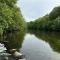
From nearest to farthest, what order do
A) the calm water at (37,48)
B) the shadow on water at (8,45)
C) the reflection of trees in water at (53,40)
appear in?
1. the shadow on water at (8,45)
2. the calm water at (37,48)
3. the reflection of trees in water at (53,40)

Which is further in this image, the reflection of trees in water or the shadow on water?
the reflection of trees in water

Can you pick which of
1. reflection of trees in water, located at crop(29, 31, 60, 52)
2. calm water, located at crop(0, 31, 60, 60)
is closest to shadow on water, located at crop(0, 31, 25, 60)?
calm water, located at crop(0, 31, 60, 60)

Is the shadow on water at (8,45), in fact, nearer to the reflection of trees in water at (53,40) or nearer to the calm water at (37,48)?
the calm water at (37,48)

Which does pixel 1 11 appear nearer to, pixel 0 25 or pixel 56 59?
pixel 0 25

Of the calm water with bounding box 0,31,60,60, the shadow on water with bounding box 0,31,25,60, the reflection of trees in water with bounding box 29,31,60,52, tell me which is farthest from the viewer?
the reflection of trees in water with bounding box 29,31,60,52

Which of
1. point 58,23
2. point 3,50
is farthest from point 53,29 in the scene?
point 3,50

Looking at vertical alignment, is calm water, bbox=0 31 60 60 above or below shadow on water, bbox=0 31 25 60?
below

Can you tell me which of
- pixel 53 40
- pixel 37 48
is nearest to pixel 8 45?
pixel 37 48

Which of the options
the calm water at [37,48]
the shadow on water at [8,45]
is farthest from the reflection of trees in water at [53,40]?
the shadow on water at [8,45]

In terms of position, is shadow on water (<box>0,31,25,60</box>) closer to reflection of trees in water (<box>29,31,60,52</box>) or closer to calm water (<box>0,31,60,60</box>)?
calm water (<box>0,31,60,60</box>)

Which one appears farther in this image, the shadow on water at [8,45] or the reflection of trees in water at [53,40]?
the reflection of trees in water at [53,40]

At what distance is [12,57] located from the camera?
2978 cm

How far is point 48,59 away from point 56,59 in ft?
3.77

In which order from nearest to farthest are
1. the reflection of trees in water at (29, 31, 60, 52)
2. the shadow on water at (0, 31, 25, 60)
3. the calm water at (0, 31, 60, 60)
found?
1. the shadow on water at (0, 31, 25, 60)
2. the calm water at (0, 31, 60, 60)
3. the reflection of trees in water at (29, 31, 60, 52)
